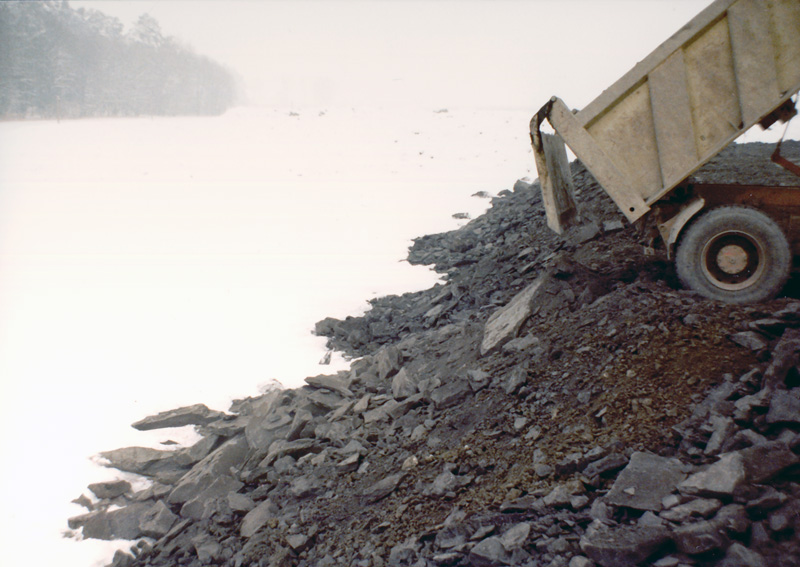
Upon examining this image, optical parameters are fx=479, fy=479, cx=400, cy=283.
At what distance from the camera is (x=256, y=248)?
1280 centimetres

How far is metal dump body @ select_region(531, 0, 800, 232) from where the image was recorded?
423cm

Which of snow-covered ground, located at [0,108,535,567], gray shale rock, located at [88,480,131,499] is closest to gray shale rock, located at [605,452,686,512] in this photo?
snow-covered ground, located at [0,108,535,567]

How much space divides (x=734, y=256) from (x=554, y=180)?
197cm

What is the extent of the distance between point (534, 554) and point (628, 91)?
4.20m

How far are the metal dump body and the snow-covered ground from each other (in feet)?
14.8

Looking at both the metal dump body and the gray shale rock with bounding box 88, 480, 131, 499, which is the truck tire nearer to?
the metal dump body

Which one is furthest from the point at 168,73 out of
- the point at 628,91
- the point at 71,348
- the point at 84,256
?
the point at 628,91

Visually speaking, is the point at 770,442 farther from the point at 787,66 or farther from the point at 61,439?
the point at 61,439

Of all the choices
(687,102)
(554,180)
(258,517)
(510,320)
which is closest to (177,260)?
(258,517)

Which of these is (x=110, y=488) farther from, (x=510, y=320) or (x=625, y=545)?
(x=625, y=545)

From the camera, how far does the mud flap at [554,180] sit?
535 cm

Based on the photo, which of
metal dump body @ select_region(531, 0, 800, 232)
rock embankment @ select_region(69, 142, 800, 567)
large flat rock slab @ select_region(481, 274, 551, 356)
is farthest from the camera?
large flat rock slab @ select_region(481, 274, 551, 356)

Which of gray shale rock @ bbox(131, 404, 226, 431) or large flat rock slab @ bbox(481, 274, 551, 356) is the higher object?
large flat rock slab @ bbox(481, 274, 551, 356)

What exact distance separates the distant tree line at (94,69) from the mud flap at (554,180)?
34957 millimetres
